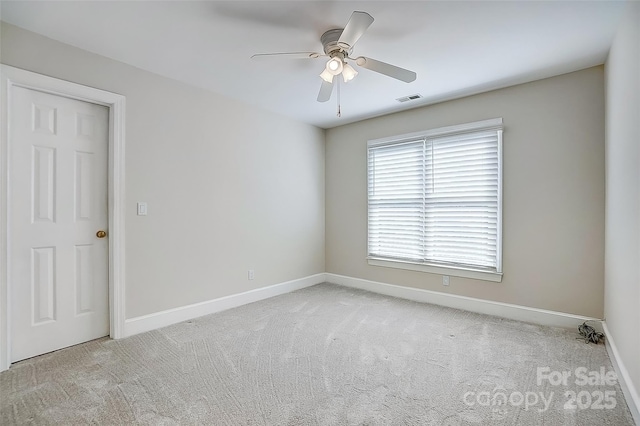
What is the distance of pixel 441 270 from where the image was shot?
12.3 feet

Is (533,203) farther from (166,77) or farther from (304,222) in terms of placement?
(166,77)

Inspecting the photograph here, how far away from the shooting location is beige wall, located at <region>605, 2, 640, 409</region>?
1.79 meters

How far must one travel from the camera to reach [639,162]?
175 cm

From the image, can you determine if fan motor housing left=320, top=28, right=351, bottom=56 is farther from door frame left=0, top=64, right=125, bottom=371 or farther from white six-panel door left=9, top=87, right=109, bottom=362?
white six-panel door left=9, top=87, right=109, bottom=362

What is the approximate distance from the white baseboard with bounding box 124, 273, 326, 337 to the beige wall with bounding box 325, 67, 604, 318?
1.97 m

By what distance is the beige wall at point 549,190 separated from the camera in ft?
9.32

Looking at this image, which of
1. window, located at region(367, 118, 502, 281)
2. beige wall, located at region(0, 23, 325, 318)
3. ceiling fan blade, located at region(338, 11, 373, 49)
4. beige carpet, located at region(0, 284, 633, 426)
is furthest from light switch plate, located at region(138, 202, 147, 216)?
window, located at region(367, 118, 502, 281)

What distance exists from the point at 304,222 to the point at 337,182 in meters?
0.84

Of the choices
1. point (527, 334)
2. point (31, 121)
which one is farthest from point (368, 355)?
point (31, 121)

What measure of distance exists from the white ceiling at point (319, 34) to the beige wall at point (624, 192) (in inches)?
11.0

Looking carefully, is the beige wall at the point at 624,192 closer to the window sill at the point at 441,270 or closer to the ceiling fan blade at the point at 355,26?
the window sill at the point at 441,270

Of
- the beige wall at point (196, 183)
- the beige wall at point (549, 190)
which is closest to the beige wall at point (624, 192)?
the beige wall at point (549, 190)

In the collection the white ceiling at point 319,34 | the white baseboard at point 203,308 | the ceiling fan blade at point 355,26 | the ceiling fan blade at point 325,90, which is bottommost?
the white baseboard at point 203,308

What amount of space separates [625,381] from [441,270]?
6.26ft
